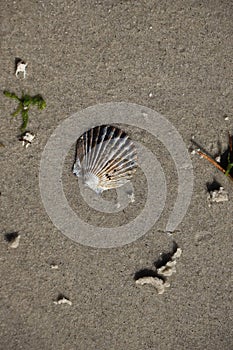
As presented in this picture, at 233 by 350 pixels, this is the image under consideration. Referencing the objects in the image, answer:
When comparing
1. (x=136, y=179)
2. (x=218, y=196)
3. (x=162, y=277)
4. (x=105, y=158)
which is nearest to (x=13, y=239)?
(x=105, y=158)

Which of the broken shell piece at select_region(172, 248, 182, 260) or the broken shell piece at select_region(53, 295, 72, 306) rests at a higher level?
the broken shell piece at select_region(172, 248, 182, 260)

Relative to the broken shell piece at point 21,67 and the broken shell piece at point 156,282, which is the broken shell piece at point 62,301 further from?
the broken shell piece at point 21,67

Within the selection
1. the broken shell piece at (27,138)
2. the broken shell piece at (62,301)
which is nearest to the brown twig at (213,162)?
the broken shell piece at (27,138)

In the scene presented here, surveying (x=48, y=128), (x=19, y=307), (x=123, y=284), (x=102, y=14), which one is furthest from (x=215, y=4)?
(x=19, y=307)

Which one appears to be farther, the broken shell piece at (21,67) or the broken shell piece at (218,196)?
the broken shell piece at (218,196)

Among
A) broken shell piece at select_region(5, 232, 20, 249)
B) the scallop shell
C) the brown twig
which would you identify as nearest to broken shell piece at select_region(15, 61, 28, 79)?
the scallop shell

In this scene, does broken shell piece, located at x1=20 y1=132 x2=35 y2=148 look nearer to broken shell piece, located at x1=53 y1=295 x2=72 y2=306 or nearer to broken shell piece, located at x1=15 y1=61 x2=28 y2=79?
broken shell piece, located at x1=15 y1=61 x2=28 y2=79

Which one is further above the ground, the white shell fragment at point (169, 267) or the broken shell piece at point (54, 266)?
the white shell fragment at point (169, 267)
